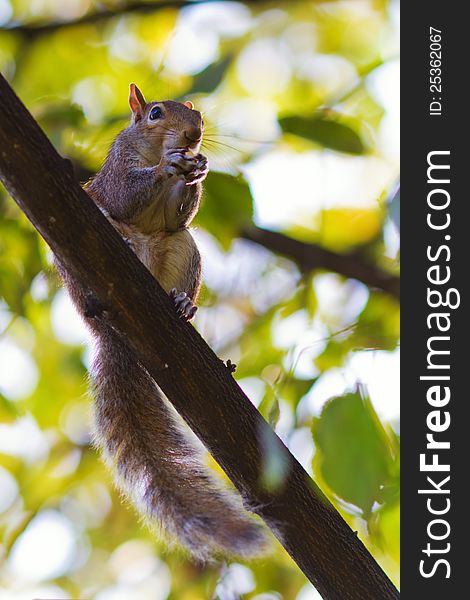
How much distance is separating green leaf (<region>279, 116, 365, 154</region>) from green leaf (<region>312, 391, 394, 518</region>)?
0.89 metres

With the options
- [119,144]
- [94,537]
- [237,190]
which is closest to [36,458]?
[94,537]

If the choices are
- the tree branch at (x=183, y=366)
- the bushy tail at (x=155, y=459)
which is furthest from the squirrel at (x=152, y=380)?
the tree branch at (x=183, y=366)

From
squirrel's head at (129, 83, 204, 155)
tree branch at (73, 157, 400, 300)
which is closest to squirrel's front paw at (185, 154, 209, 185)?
squirrel's head at (129, 83, 204, 155)

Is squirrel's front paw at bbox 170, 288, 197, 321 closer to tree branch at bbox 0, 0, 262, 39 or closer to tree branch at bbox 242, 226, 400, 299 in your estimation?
tree branch at bbox 242, 226, 400, 299

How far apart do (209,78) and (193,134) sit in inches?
20.0

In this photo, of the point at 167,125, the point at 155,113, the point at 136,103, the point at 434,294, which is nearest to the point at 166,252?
the point at 167,125

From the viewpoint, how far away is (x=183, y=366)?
2.17m

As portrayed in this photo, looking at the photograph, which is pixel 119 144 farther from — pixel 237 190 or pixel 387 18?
pixel 387 18

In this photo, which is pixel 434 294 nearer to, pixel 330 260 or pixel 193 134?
pixel 193 134

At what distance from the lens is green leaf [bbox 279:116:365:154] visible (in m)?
2.59

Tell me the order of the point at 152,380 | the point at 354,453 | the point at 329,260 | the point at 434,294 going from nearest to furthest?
the point at 354,453 → the point at 434,294 → the point at 152,380 → the point at 329,260

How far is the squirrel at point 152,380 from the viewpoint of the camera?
9.02ft

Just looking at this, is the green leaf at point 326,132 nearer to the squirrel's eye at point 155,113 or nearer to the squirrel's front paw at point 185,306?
the squirrel's front paw at point 185,306

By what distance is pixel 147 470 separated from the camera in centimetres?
292
